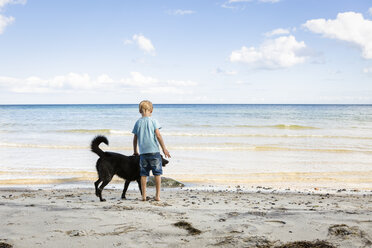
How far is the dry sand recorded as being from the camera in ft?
10.7

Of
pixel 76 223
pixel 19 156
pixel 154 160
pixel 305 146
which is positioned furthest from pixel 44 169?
pixel 305 146

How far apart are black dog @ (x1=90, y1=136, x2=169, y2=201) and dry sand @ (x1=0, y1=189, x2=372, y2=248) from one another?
42 centimetres

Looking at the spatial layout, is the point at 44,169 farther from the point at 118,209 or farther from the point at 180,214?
the point at 180,214

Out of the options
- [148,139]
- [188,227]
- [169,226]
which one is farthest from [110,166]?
[188,227]

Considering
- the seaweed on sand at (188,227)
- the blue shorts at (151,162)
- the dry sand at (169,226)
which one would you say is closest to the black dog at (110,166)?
the blue shorts at (151,162)

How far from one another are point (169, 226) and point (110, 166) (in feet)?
6.76

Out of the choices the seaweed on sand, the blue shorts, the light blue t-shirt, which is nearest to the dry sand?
the seaweed on sand

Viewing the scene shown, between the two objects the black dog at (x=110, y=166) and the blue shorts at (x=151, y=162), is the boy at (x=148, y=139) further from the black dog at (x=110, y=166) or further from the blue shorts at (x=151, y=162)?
the black dog at (x=110, y=166)

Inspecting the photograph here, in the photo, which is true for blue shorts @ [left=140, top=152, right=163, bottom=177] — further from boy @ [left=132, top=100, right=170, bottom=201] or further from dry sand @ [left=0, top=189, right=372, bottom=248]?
dry sand @ [left=0, top=189, right=372, bottom=248]

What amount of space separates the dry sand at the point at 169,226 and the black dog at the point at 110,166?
1.39 ft

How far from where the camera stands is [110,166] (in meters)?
5.47

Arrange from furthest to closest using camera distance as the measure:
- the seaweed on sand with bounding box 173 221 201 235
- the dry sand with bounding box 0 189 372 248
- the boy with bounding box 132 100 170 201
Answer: the boy with bounding box 132 100 170 201 → the seaweed on sand with bounding box 173 221 201 235 → the dry sand with bounding box 0 189 372 248

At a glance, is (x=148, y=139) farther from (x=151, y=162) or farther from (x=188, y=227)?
(x=188, y=227)

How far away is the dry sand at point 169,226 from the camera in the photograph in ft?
10.7
